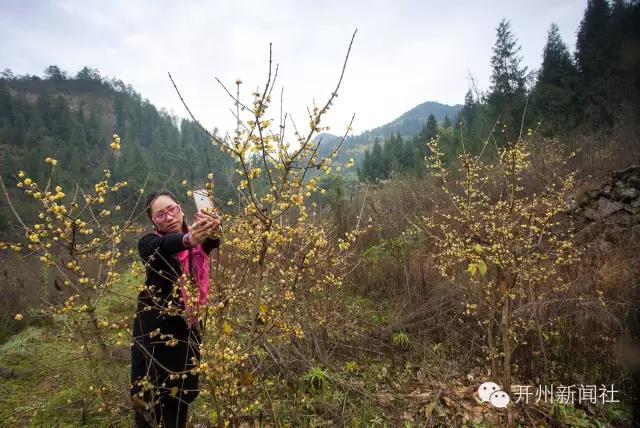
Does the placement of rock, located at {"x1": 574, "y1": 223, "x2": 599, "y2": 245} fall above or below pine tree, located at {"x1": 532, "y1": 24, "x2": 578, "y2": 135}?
below

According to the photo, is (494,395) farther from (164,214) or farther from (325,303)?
(164,214)

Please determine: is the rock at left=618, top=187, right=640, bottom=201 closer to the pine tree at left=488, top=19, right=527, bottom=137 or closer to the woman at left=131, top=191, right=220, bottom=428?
the woman at left=131, top=191, right=220, bottom=428

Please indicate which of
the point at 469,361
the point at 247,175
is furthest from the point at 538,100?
the point at 247,175

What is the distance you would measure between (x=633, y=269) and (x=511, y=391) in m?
3.23

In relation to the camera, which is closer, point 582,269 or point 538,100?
point 582,269

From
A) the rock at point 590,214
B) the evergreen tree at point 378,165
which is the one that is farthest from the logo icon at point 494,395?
the evergreen tree at point 378,165

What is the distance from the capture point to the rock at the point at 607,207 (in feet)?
25.5

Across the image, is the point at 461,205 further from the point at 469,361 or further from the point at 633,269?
the point at 633,269

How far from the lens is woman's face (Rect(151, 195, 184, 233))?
2512 millimetres

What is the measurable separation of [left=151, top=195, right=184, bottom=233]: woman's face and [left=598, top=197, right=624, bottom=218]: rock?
30.7 ft

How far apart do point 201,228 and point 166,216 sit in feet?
2.91

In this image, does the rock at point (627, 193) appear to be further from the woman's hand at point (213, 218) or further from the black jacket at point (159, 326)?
the woman's hand at point (213, 218)

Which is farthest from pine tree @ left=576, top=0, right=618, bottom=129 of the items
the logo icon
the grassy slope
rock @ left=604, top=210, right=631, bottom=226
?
the grassy slope

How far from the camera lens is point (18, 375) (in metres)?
5.94
